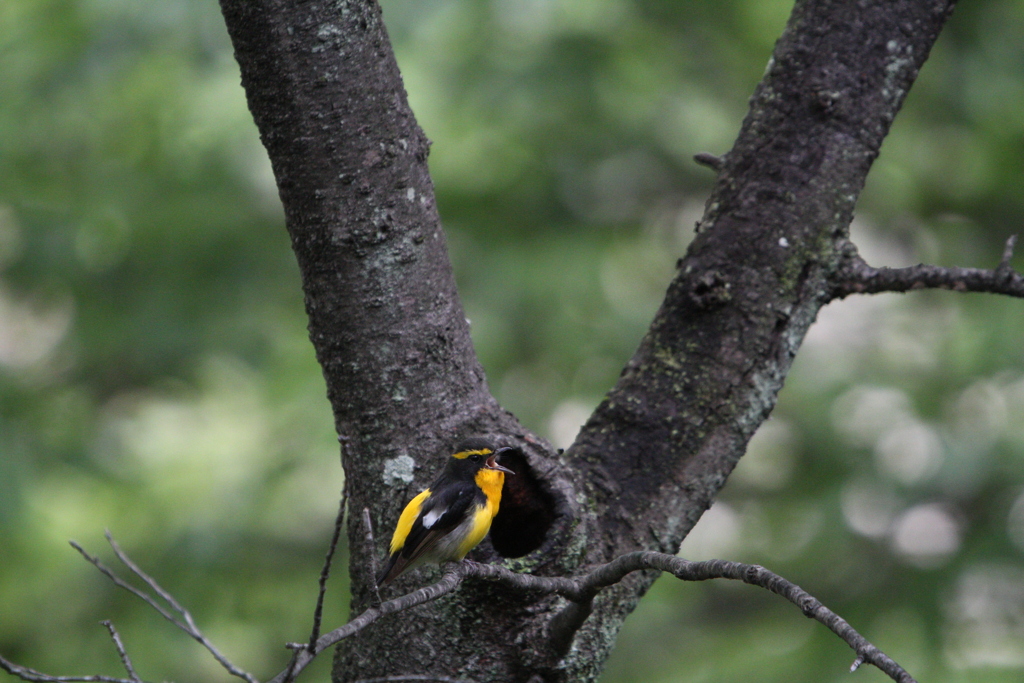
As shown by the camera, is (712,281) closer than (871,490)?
Yes

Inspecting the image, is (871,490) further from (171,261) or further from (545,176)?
(171,261)

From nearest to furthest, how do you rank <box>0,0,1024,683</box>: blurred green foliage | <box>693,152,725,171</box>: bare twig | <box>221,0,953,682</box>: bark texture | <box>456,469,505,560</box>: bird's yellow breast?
<box>221,0,953,682</box>: bark texture
<box>456,469,505,560</box>: bird's yellow breast
<box>693,152,725,171</box>: bare twig
<box>0,0,1024,683</box>: blurred green foliage

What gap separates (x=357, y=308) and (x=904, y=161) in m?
5.41

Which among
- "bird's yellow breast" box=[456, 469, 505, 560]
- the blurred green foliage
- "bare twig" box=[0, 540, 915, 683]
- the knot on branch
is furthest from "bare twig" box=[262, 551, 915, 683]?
the blurred green foliage

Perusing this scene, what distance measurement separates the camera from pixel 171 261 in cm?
596

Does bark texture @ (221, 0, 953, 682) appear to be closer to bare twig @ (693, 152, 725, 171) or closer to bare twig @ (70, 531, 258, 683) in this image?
bare twig @ (693, 152, 725, 171)

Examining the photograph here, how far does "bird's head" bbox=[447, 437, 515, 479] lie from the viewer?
2.21 meters

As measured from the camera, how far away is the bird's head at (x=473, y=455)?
2.21 metres

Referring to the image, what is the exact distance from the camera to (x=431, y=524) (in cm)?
232

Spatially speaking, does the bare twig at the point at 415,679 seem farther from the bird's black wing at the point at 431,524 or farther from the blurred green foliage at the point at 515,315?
the blurred green foliage at the point at 515,315

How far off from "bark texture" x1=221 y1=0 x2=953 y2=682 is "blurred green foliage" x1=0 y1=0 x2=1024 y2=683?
115 inches

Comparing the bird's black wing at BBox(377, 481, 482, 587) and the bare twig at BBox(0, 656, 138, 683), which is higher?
the bird's black wing at BBox(377, 481, 482, 587)

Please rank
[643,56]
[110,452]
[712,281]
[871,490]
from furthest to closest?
[643,56]
[110,452]
[871,490]
[712,281]

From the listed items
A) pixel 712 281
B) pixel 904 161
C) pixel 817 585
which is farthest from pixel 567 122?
pixel 712 281
